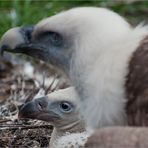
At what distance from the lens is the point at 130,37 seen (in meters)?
5.05

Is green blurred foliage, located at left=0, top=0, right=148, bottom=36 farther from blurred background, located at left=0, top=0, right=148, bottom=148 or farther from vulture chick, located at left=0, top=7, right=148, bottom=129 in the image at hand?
vulture chick, located at left=0, top=7, right=148, bottom=129

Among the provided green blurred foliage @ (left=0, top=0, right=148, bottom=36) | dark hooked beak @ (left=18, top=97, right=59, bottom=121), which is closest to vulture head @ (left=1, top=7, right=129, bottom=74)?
dark hooked beak @ (left=18, top=97, right=59, bottom=121)

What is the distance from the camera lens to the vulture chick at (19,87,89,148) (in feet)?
20.6

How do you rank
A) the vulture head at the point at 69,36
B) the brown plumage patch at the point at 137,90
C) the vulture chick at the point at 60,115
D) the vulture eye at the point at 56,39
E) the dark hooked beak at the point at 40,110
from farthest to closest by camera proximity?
1. the dark hooked beak at the point at 40,110
2. the vulture chick at the point at 60,115
3. the vulture eye at the point at 56,39
4. the vulture head at the point at 69,36
5. the brown plumage patch at the point at 137,90

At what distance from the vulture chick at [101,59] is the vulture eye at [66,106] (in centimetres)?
109

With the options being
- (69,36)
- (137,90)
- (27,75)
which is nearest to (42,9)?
(27,75)

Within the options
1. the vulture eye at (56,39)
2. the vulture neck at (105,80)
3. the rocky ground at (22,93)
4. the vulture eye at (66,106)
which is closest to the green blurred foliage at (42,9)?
the rocky ground at (22,93)

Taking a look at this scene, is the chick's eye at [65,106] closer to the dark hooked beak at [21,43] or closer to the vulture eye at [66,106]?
the vulture eye at [66,106]

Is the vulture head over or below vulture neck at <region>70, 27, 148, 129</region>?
over

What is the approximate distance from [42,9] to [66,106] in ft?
12.0

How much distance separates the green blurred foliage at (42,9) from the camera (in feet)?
31.1

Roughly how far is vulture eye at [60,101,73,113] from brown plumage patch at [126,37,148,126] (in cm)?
145

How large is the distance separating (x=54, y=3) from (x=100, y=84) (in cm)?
556

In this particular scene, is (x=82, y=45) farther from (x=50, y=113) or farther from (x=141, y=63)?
(x=50, y=113)
